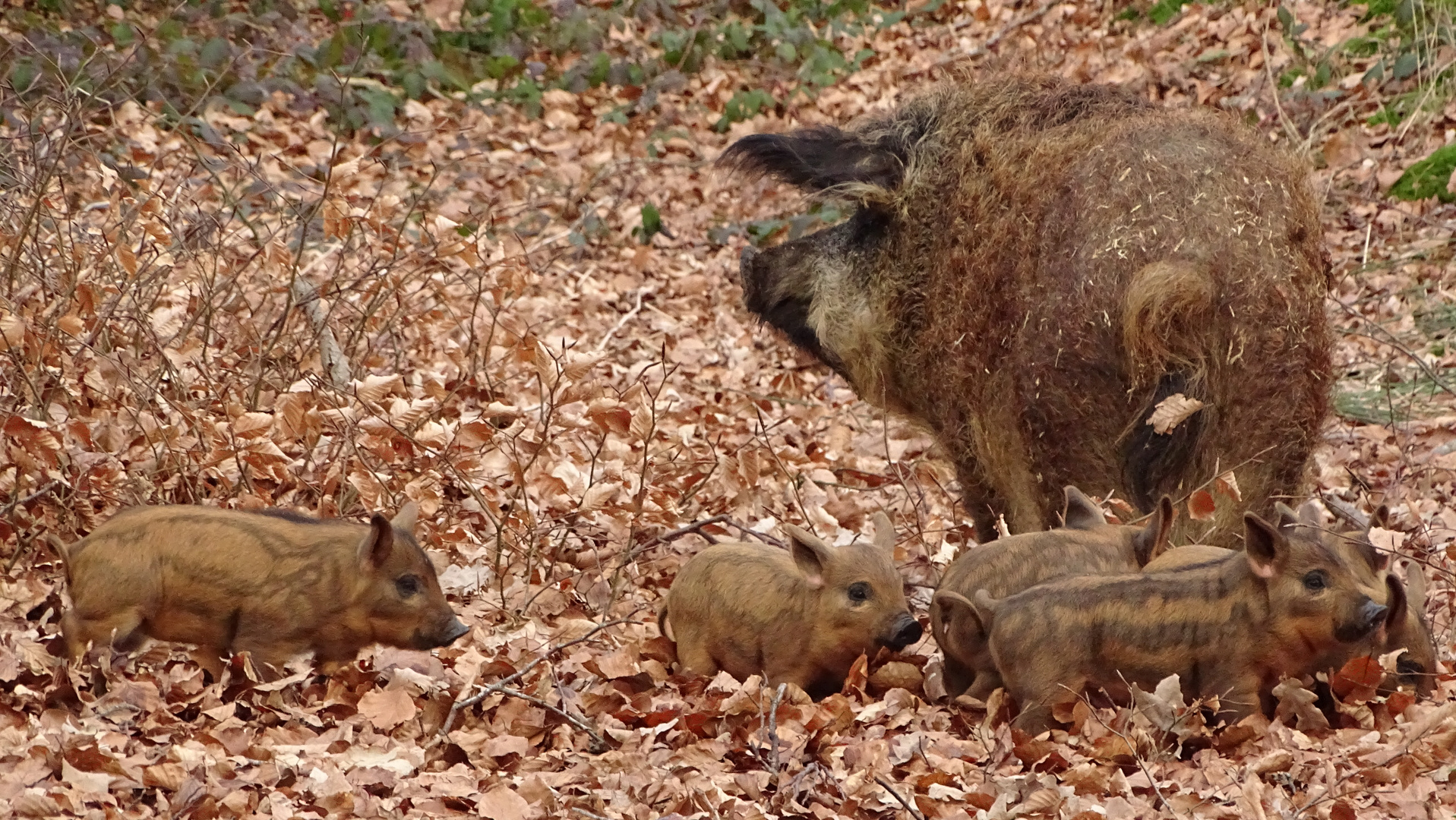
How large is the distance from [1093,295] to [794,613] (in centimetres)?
159

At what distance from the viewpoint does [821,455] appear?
8.57 meters

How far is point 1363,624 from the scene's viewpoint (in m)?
4.44

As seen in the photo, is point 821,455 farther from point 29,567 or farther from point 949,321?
point 29,567

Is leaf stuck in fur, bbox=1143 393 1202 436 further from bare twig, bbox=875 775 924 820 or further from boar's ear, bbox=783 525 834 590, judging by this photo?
bare twig, bbox=875 775 924 820

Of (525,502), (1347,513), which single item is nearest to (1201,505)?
(1347,513)

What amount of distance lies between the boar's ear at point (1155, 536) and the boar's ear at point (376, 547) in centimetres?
219

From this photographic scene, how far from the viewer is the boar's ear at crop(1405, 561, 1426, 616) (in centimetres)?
498

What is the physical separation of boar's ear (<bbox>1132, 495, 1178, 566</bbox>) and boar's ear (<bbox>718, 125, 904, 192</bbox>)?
2.35 metres

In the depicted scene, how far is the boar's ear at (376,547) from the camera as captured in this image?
482 cm

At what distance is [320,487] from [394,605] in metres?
1.51

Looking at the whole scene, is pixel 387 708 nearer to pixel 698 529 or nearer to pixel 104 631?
pixel 104 631

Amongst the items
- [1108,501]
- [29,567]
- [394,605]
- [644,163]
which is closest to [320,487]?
[29,567]

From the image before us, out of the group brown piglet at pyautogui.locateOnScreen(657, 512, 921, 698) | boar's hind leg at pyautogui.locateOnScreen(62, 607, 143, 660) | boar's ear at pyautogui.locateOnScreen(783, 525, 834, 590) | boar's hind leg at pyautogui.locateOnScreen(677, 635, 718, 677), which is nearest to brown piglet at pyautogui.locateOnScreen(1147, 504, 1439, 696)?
brown piglet at pyautogui.locateOnScreen(657, 512, 921, 698)

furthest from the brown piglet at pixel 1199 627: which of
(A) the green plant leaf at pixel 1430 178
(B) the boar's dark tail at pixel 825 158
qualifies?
(A) the green plant leaf at pixel 1430 178
